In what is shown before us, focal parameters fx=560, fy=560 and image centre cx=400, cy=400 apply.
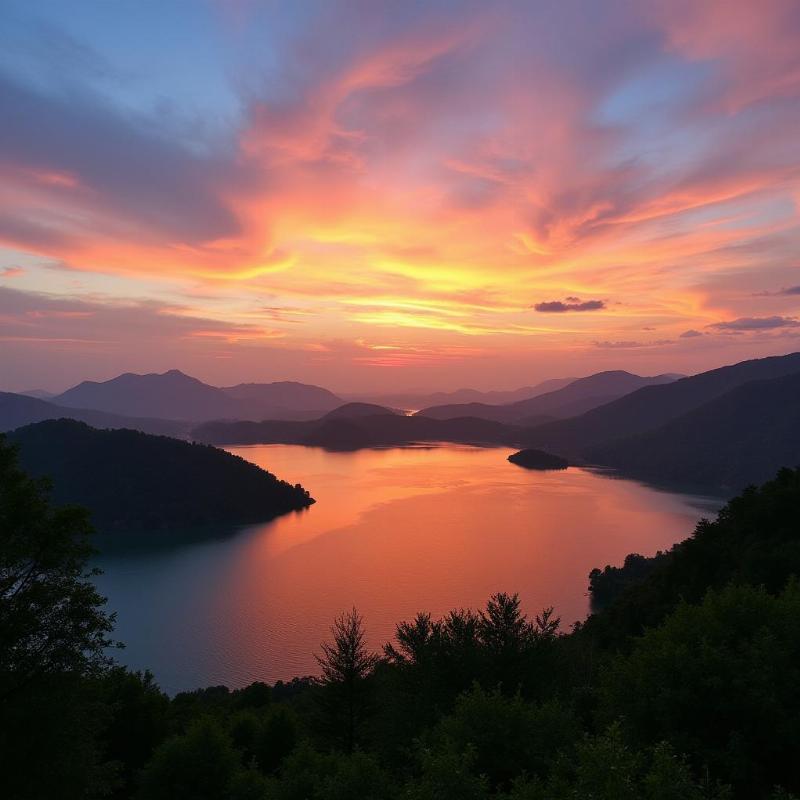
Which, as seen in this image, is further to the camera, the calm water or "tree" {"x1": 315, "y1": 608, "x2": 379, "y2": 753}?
the calm water

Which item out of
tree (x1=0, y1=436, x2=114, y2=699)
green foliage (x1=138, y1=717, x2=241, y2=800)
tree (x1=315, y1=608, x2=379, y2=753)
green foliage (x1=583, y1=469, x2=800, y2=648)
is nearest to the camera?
tree (x1=0, y1=436, x2=114, y2=699)

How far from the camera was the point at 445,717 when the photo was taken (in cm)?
2097

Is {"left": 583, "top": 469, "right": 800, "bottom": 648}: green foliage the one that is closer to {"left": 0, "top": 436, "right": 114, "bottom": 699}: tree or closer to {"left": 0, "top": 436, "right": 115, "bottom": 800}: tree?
{"left": 0, "top": 436, "right": 115, "bottom": 800}: tree

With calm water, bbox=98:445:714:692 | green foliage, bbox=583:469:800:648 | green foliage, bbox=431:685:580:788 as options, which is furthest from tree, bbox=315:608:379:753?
calm water, bbox=98:445:714:692

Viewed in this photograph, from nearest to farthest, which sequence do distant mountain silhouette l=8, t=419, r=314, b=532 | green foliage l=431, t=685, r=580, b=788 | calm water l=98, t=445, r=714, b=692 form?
1. green foliage l=431, t=685, r=580, b=788
2. calm water l=98, t=445, r=714, b=692
3. distant mountain silhouette l=8, t=419, r=314, b=532

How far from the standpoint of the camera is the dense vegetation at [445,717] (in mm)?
16188

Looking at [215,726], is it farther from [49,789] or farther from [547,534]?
[547,534]

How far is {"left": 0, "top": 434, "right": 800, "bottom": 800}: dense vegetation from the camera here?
16188 millimetres

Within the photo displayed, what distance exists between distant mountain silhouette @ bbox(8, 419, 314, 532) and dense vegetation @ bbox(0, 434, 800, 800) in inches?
5581

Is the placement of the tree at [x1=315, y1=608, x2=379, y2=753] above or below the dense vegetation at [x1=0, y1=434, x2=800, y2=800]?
below

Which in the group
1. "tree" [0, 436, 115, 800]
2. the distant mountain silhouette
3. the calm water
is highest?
"tree" [0, 436, 115, 800]

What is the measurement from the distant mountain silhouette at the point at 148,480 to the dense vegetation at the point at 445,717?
142m

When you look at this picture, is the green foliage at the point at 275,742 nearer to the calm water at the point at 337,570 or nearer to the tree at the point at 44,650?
the tree at the point at 44,650

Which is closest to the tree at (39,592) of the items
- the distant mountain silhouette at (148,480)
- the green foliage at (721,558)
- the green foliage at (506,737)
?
the green foliage at (506,737)
